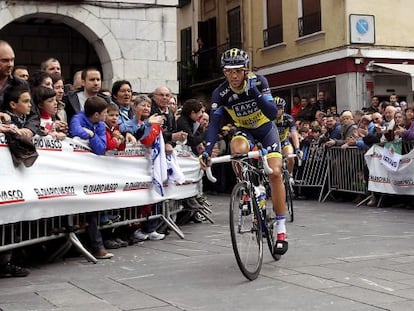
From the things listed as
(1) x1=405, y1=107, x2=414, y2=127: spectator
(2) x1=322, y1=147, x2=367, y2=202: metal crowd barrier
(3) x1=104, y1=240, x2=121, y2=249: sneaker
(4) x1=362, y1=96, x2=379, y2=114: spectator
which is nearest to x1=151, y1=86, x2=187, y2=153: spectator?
(3) x1=104, y1=240, x2=121, y2=249: sneaker

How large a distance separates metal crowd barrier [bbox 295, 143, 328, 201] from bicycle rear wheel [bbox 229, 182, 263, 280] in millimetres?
9549

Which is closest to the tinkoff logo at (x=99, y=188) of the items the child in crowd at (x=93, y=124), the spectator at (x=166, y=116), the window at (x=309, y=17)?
the child in crowd at (x=93, y=124)

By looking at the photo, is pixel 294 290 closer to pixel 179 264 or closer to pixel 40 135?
pixel 179 264

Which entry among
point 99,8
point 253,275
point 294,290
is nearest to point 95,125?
point 253,275

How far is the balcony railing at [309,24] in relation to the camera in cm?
2512

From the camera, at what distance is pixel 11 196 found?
641 centimetres

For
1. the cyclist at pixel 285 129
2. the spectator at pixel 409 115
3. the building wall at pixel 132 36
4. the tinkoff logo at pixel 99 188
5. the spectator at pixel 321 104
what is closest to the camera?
the tinkoff logo at pixel 99 188

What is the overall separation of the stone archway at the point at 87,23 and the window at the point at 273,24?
42.3 ft

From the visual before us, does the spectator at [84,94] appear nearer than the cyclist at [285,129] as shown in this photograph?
Yes

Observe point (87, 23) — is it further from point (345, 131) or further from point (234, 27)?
point (234, 27)

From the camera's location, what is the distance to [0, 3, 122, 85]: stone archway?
48.9 ft

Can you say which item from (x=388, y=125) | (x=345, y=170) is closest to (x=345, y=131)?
(x=345, y=170)

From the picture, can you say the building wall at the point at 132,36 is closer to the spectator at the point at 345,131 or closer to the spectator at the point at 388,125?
the spectator at the point at 345,131

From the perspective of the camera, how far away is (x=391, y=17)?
24.1 meters
